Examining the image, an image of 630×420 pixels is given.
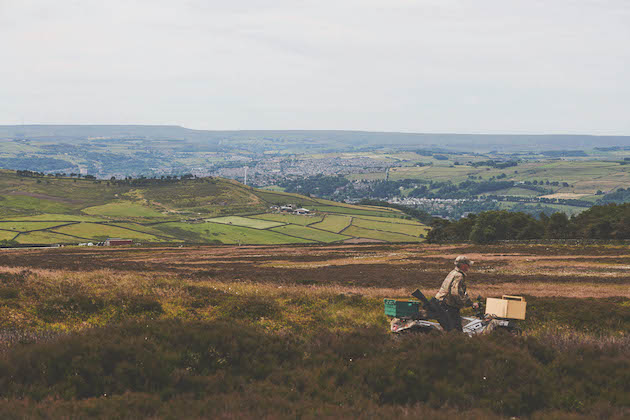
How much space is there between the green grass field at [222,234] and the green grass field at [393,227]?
40.7 meters

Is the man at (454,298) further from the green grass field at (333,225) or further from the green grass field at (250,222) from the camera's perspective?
the green grass field at (250,222)

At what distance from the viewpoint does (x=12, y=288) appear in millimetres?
18750

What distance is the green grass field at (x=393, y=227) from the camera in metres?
175

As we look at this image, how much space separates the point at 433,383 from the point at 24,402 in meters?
8.65

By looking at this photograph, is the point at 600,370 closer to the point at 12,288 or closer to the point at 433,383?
the point at 433,383

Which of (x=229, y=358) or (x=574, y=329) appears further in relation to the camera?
(x=574, y=329)

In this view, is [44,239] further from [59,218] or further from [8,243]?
[59,218]

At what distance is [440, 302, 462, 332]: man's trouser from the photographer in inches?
554

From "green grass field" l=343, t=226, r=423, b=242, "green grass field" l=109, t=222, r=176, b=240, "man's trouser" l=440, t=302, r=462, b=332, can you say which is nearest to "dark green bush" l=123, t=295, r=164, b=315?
"man's trouser" l=440, t=302, r=462, b=332

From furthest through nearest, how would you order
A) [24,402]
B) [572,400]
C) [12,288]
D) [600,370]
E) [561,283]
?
[561,283]
[12,288]
[600,370]
[572,400]
[24,402]

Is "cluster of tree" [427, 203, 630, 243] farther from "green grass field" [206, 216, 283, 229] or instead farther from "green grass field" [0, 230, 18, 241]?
"green grass field" [0, 230, 18, 241]

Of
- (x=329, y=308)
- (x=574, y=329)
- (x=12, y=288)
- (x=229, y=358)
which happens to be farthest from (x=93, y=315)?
(x=574, y=329)

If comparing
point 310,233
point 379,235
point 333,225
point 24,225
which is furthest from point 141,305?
point 333,225

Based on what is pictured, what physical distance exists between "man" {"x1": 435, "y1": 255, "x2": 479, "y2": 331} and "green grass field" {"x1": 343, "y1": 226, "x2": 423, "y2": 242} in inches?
5620
